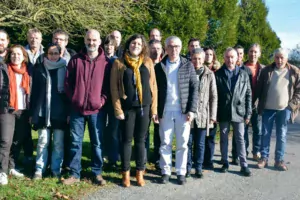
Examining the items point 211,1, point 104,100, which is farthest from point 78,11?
point 104,100

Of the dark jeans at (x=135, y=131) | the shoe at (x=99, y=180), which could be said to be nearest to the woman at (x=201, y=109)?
the dark jeans at (x=135, y=131)

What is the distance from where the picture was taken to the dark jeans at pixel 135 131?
213 inches

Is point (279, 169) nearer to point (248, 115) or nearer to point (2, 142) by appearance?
point (248, 115)

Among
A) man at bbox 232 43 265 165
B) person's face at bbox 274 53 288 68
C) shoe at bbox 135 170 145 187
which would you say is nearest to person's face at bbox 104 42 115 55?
shoe at bbox 135 170 145 187

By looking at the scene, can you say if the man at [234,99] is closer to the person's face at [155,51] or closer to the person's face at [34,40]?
the person's face at [155,51]

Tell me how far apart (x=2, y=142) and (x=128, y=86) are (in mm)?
2052

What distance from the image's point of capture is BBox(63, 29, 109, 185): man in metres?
5.28

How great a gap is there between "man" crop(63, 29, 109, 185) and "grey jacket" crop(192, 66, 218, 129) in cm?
154

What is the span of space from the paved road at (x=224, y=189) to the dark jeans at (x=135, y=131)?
16.7 inches

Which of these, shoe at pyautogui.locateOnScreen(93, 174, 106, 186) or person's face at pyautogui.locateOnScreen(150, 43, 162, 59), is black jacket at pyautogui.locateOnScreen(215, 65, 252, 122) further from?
shoe at pyautogui.locateOnScreen(93, 174, 106, 186)

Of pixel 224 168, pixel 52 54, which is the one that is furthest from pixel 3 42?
pixel 224 168

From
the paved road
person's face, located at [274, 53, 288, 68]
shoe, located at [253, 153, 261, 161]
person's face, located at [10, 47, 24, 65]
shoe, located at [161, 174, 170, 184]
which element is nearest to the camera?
the paved road

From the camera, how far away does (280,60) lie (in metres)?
6.48

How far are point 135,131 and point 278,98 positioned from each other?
2759mm
